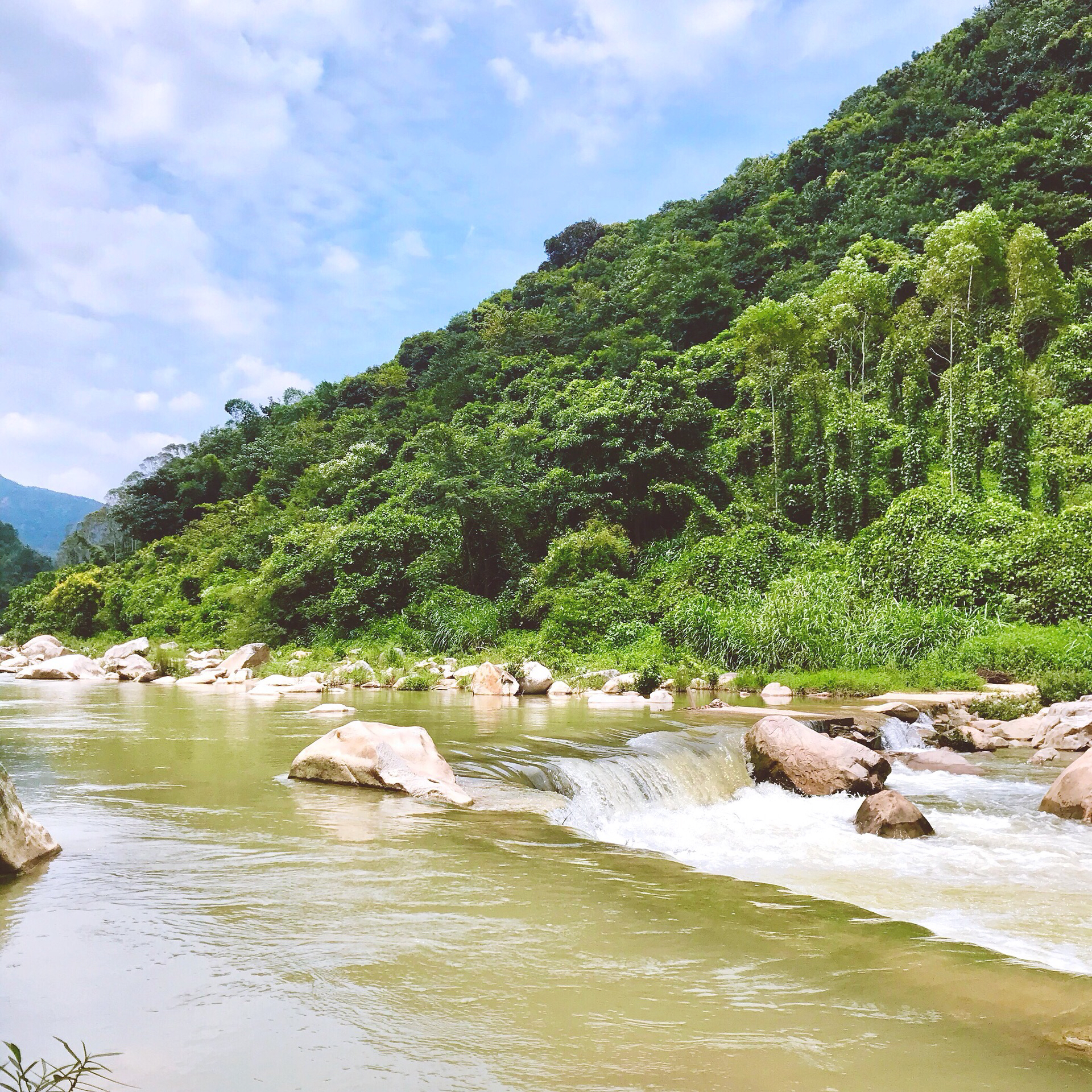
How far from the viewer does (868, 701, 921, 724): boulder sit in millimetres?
12859

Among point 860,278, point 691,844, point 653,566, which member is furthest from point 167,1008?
point 860,278

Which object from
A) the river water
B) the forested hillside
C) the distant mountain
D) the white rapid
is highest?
the distant mountain

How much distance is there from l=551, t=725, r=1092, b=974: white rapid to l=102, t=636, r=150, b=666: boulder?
20980 mm

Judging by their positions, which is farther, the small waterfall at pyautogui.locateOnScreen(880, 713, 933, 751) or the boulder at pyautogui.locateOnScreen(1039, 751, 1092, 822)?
the small waterfall at pyautogui.locateOnScreen(880, 713, 933, 751)

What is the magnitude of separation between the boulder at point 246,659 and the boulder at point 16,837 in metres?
18.5

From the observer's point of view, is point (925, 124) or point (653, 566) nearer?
point (653, 566)

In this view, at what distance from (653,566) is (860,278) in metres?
16.1

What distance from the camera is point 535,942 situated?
375 centimetres

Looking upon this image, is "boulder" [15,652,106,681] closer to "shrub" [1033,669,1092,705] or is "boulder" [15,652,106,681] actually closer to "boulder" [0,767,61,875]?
"boulder" [0,767,61,875]

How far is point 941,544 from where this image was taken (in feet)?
68.6

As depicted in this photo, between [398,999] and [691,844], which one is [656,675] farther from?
[398,999]

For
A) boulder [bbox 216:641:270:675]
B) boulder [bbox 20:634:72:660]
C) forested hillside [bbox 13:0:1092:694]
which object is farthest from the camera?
boulder [bbox 20:634:72:660]

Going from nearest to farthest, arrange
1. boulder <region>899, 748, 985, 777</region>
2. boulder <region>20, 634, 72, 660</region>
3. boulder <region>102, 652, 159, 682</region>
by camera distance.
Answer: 1. boulder <region>899, 748, 985, 777</region>
2. boulder <region>102, 652, 159, 682</region>
3. boulder <region>20, 634, 72, 660</region>

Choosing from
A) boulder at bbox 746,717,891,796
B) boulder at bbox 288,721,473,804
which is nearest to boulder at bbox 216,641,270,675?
boulder at bbox 288,721,473,804
